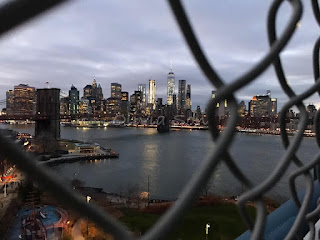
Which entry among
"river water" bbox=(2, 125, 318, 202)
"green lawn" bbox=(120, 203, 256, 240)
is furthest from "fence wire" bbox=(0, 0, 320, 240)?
"river water" bbox=(2, 125, 318, 202)

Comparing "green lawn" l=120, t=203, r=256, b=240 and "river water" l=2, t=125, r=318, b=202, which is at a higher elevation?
"river water" l=2, t=125, r=318, b=202

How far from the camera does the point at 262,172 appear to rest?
31.3 feet

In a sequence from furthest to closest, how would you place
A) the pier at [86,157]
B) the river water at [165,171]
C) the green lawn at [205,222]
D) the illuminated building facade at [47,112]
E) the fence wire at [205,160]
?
the illuminated building facade at [47,112], the pier at [86,157], the river water at [165,171], the green lawn at [205,222], the fence wire at [205,160]

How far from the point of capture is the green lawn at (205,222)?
570 cm

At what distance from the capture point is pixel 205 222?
6266 millimetres

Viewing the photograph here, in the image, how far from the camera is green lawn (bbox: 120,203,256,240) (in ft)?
18.7

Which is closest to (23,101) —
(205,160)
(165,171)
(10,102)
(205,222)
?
(10,102)

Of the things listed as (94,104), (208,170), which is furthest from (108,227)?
(94,104)

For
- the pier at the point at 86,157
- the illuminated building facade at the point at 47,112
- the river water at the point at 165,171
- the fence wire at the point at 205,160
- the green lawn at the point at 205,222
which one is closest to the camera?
the fence wire at the point at 205,160

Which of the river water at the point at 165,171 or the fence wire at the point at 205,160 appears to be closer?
the fence wire at the point at 205,160

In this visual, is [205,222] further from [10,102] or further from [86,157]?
[10,102]

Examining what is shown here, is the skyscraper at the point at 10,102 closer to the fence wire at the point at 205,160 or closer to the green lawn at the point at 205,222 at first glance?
the green lawn at the point at 205,222

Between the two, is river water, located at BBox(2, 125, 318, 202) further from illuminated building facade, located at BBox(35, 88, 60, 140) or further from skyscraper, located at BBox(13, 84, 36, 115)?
skyscraper, located at BBox(13, 84, 36, 115)

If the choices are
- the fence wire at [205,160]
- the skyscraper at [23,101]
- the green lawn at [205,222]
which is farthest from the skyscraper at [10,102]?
the fence wire at [205,160]
